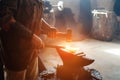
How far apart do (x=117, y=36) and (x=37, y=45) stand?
8.38 metres

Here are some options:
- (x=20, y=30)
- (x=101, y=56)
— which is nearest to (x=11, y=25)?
(x=20, y=30)

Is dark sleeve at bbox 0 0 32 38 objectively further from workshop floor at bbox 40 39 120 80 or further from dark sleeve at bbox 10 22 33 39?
workshop floor at bbox 40 39 120 80

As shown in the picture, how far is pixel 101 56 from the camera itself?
7.24 meters

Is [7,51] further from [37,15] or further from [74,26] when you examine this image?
[74,26]

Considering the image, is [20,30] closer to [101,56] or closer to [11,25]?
[11,25]

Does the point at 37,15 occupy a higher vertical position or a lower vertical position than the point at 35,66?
higher

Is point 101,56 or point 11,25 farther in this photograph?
point 101,56

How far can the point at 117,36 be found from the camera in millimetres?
10656

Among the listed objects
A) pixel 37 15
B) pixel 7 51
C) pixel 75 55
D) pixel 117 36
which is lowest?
pixel 117 36

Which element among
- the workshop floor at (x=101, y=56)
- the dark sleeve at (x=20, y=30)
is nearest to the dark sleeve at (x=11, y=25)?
the dark sleeve at (x=20, y=30)

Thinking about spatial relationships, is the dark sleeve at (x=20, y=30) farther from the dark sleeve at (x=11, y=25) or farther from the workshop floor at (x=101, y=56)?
the workshop floor at (x=101, y=56)

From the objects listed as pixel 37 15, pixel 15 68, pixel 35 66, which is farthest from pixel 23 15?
pixel 35 66

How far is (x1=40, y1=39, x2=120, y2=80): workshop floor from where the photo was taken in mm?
5898

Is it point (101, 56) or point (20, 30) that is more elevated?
point (20, 30)
